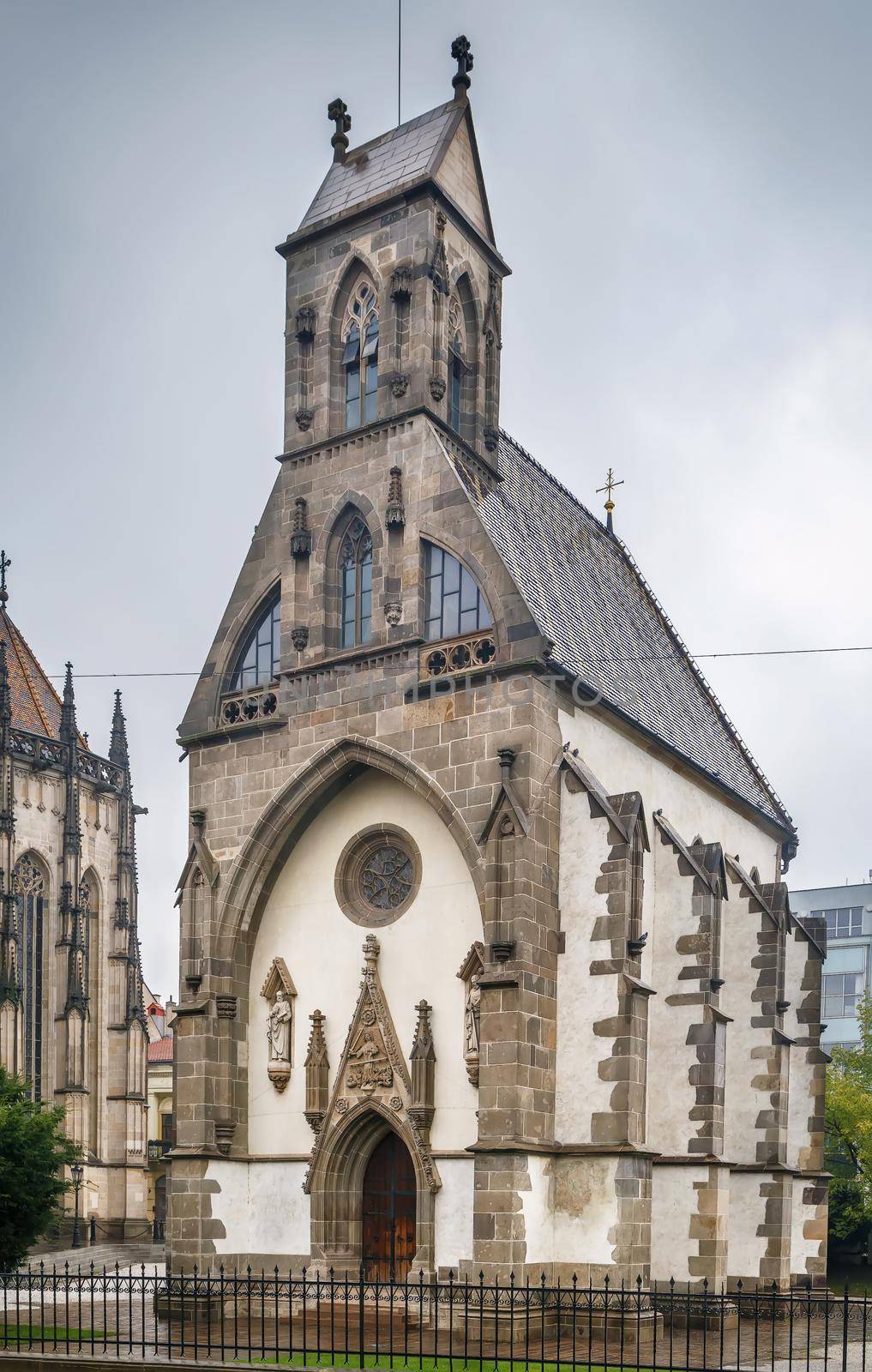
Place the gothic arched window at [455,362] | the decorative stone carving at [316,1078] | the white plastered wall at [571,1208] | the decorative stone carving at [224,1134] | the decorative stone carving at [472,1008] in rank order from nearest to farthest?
1. the white plastered wall at [571,1208]
2. the decorative stone carving at [472,1008]
3. the decorative stone carving at [316,1078]
4. the decorative stone carving at [224,1134]
5. the gothic arched window at [455,362]

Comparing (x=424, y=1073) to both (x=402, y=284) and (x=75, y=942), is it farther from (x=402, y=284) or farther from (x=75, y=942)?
(x=75, y=942)

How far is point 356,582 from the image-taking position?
88.1 feet

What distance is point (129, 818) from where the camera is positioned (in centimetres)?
5388

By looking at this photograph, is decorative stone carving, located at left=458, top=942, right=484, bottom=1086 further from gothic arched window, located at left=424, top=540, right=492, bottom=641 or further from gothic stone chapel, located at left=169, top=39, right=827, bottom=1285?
gothic arched window, located at left=424, top=540, right=492, bottom=641

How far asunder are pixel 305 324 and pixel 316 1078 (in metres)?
13.6

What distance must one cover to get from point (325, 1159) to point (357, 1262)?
167 cm

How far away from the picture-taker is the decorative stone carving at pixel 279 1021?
2552 centimetres

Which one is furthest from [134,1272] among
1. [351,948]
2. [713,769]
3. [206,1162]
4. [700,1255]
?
[713,769]

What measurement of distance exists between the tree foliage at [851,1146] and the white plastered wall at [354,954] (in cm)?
1748

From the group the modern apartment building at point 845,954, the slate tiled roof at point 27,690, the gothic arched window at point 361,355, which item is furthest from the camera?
the modern apartment building at point 845,954

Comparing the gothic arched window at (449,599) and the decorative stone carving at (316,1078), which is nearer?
the decorative stone carving at (316,1078)

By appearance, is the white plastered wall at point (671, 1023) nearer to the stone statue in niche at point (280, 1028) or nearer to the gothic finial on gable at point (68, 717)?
the stone statue in niche at point (280, 1028)

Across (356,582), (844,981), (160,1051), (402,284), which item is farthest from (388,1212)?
(844,981)

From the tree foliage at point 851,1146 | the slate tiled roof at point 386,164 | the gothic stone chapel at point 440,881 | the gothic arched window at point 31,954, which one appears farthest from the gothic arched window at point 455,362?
the gothic arched window at point 31,954
